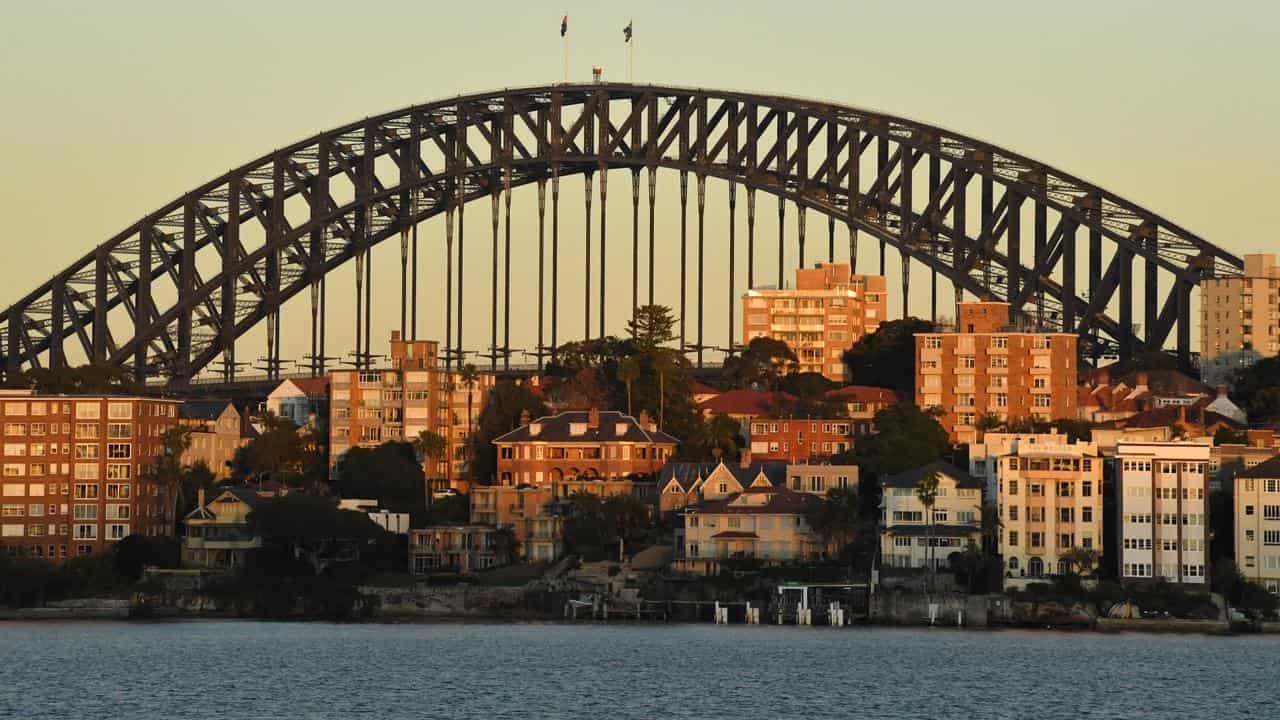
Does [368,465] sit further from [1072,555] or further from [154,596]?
[1072,555]

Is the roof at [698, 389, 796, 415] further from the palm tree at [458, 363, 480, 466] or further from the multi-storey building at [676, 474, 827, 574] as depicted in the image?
the multi-storey building at [676, 474, 827, 574]

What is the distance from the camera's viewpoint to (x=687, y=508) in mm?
158125

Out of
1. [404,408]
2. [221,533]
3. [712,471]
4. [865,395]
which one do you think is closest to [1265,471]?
[712,471]

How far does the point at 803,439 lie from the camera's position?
177875mm

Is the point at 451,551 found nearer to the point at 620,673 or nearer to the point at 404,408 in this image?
the point at 404,408

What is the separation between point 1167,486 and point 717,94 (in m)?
54.2

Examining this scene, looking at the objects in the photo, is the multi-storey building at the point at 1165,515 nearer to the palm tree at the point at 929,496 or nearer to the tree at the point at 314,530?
the palm tree at the point at 929,496

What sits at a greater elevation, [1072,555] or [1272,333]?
[1272,333]

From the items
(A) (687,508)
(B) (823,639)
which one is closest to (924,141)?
(A) (687,508)

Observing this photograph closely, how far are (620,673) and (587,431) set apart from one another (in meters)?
50.3

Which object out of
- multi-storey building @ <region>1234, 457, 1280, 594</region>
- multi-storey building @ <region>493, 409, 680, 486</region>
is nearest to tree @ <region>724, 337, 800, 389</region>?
multi-storey building @ <region>493, 409, 680, 486</region>

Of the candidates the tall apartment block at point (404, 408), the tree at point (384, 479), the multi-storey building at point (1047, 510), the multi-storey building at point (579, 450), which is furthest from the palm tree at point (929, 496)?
the tall apartment block at point (404, 408)

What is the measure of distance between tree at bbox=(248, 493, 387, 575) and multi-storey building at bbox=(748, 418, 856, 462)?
92.5 ft

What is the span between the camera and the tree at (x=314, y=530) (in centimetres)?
15688
